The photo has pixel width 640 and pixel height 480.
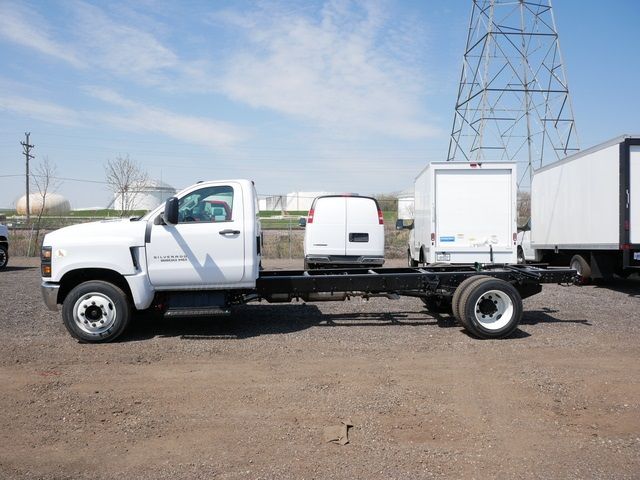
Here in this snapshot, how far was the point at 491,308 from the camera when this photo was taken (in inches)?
314

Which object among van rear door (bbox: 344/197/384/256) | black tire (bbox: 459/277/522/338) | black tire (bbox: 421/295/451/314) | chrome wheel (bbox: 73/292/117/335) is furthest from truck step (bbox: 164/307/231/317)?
van rear door (bbox: 344/197/384/256)

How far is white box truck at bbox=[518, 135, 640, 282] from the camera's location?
1174cm

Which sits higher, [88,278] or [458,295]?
[88,278]

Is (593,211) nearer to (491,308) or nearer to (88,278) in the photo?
(491,308)

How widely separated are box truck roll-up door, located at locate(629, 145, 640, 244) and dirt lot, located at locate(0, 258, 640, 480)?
406 centimetres

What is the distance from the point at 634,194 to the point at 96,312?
35.0 ft

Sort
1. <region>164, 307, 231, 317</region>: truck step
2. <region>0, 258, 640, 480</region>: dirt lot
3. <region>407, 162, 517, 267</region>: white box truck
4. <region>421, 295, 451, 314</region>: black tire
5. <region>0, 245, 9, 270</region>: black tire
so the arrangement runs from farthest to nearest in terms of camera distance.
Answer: <region>0, 245, 9, 270</region>: black tire → <region>407, 162, 517, 267</region>: white box truck → <region>421, 295, 451, 314</region>: black tire → <region>164, 307, 231, 317</region>: truck step → <region>0, 258, 640, 480</region>: dirt lot

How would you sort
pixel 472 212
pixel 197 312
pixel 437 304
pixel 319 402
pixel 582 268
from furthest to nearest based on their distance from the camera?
pixel 582 268 → pixel 472 212 → pixel 437 304 → pixel 197 312 → pixel 319 402

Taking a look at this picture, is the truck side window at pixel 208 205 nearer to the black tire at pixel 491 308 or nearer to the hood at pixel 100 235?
the hood at pixel 100 235

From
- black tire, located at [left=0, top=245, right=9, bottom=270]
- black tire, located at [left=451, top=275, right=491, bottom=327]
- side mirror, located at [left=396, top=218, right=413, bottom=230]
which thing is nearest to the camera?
black tire, located at [left=451, top=275, right=491, bottom=327]

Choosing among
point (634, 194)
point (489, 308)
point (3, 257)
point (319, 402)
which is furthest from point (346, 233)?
point (3, 257)

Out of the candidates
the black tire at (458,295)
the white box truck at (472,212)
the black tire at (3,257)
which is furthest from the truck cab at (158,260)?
the black tire at (3,257)

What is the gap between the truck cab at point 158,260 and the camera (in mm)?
7422

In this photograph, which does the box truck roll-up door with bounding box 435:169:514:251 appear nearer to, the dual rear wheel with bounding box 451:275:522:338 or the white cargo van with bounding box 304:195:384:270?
the white cargo van with bounding box 304:195:384:270
